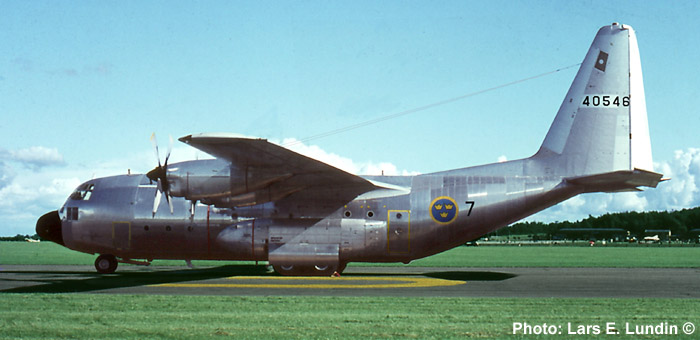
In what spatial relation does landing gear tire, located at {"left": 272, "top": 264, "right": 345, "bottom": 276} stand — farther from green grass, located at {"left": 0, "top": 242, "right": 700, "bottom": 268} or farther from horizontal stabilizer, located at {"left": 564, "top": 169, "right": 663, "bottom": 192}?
green grass, located at {"left": 0, "top": 242, "right": 700, "bottom": 268}

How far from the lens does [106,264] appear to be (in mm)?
22812

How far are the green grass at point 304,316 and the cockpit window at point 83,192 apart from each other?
8.66 meters

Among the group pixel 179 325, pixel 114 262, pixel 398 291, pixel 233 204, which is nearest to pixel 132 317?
pixel 179 325

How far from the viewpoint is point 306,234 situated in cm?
2036

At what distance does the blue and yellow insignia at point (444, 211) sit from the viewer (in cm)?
2048

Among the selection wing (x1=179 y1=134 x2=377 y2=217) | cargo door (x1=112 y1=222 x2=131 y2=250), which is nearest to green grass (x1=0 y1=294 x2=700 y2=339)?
wing (x1=179 y1=134 x2=377 y2=217)

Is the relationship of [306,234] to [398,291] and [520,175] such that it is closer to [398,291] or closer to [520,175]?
[398,291]

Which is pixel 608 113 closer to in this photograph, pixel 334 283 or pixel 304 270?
pixel 334 283

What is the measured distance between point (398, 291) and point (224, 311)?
5.71 m

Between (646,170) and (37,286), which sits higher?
(646,170)

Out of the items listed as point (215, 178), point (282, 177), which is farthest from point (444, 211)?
point (215, 178)

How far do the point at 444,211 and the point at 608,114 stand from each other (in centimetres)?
672

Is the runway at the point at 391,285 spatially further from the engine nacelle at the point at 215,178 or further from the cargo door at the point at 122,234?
the engine nacelle at the point at 215,178

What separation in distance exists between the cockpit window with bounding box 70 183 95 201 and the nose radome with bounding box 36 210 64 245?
1.19 m
